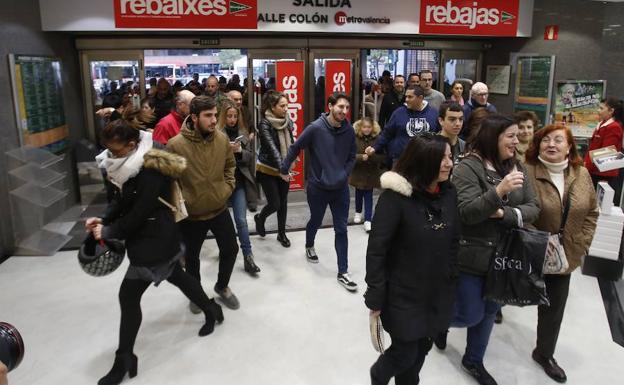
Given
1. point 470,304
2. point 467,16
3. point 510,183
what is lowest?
point 470,304

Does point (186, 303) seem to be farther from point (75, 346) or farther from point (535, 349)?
point (535, 349)

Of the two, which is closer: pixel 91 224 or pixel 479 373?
pixel 91 224

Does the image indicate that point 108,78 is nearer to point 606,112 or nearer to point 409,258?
point 409,258

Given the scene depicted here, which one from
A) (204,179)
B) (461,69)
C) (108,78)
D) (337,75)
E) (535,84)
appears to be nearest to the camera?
(204,179)

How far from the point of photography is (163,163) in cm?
269

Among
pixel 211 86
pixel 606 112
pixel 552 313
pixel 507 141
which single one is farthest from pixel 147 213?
pixel 606 112

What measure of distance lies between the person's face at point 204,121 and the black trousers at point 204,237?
61 cm

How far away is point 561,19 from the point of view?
282 inches

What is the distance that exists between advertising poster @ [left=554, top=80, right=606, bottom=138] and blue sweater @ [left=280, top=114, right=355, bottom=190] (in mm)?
4083

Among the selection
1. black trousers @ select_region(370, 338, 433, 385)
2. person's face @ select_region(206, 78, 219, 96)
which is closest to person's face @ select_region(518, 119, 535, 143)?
black trousers @ select_region(370, 338, 433, 385)

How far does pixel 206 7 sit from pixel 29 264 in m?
3.39

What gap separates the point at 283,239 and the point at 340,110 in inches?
66.0

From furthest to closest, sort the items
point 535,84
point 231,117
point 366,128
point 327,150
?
1. point 535,84
2. point 366,128
3. point 231,117
4. point 327,150

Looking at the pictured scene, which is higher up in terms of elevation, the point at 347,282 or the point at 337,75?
the point at 337,75
